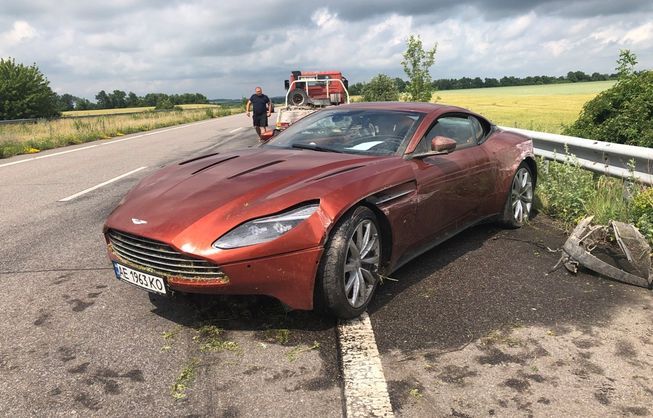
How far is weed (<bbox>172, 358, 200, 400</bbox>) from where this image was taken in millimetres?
2518

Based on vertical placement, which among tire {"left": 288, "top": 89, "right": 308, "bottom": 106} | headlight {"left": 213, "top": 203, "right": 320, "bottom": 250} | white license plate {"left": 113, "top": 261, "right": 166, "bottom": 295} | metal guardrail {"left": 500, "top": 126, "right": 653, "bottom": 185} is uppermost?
tire {"left": 288, "top": 89, "right": 308, "bottom": 106}

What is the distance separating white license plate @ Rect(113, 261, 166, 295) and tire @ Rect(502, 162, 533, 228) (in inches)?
140

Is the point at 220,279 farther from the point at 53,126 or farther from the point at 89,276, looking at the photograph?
the point at 53,126

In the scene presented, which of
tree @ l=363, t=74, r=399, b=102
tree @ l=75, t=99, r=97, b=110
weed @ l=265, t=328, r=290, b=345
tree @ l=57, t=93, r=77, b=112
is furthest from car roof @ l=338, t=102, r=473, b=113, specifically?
tree @ l=75, t=99, r=97, b=110

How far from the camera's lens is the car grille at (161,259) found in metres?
2.91

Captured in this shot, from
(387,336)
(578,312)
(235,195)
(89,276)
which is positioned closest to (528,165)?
(578,312)

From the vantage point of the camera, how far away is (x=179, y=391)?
99.9 inches

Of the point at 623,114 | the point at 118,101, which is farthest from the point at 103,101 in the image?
the point at 623,114

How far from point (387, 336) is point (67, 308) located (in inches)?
86.7

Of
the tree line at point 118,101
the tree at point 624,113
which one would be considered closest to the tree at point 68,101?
the tree line at point 118,101

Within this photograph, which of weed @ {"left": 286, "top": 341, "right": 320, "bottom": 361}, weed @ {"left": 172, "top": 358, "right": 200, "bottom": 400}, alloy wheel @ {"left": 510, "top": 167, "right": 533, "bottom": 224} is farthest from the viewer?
alloy wheel @ {"left": 510, "top": 167, "right": 533, "bottom": 224}

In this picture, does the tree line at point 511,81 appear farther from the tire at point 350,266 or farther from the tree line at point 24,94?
the tire at point 350,266

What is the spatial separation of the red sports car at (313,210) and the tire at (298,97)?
1302cm

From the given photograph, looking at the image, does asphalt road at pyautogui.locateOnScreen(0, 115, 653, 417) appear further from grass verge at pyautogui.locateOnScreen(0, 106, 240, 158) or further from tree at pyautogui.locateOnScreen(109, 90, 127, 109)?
tree at pyautogui.locateOnScreen(109, 90, 127, 109)
